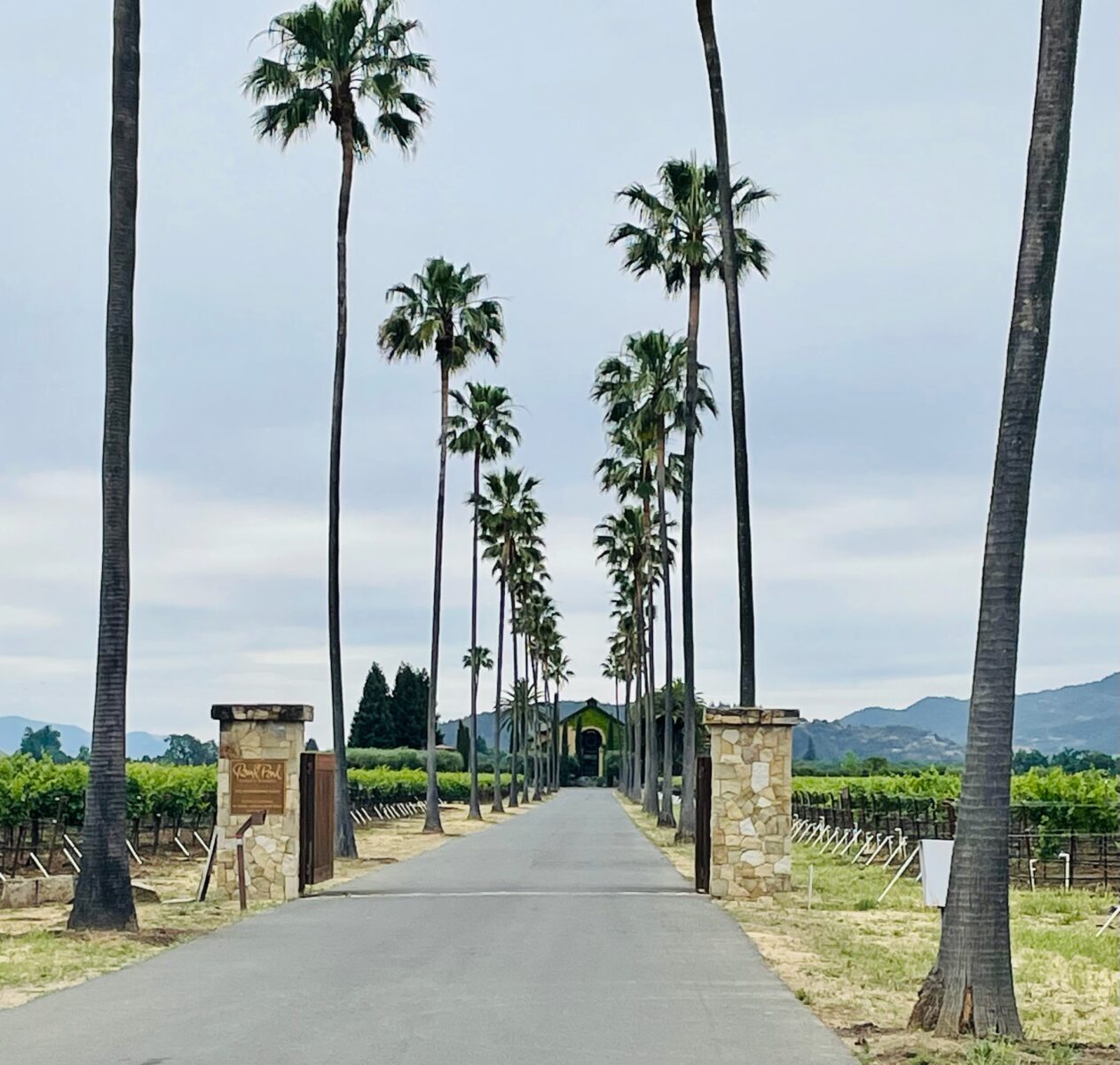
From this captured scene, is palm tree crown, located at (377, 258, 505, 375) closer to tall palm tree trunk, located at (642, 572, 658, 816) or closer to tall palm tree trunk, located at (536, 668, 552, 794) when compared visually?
tall palm tree trunk, located at (642, 572, 658, 816)

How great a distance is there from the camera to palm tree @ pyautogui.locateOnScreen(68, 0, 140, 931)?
18562mm

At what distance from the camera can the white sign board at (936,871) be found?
12.5 meters

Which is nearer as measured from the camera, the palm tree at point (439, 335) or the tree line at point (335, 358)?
the tree line at point (335, 358)

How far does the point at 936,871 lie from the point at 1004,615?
225 centimetres

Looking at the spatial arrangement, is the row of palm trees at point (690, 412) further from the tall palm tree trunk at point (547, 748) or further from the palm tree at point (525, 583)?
the tall palm tree trunk at point (547, 748)

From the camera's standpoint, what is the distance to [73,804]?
31.9 metres

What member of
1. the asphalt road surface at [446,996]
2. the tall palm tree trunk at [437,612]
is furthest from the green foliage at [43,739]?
the asphalt road surface at [446,996]

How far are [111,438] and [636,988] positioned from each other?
962 centimetres

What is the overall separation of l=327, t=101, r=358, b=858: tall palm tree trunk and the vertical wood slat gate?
10.6 m

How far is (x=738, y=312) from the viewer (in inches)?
1110

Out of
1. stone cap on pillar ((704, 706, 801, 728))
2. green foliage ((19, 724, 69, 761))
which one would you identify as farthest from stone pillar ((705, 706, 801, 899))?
green foliage ((19, 724, 69, 761))

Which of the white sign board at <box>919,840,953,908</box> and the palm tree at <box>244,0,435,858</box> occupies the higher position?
the palm tree at <box>244,0,435,858</box>

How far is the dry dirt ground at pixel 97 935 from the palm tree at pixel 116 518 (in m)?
0.67

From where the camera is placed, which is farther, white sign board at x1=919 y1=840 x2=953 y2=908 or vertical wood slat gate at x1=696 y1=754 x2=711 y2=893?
vertical wood slat gate at x1=696 y1=754 x2=711 y2=893
